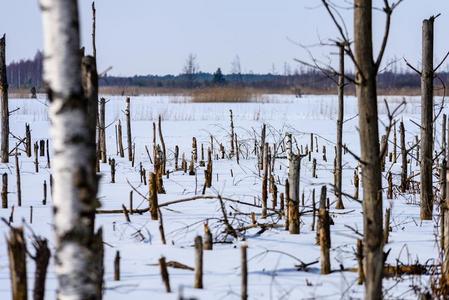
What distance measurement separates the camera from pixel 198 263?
4316 millimetres

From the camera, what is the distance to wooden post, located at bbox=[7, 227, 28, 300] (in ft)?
10.6

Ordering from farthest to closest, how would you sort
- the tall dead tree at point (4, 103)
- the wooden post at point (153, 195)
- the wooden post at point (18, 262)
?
the tall dead tree at point (4, 103), the wooden post at point (153, 195), the wooden post at point (18, 262)

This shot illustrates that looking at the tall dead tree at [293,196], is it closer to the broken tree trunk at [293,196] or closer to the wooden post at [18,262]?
the broken tree trunk at [293,196]

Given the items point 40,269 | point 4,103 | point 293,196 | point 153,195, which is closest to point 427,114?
point 293,196

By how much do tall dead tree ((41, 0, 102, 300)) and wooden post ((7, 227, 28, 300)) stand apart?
0.65m

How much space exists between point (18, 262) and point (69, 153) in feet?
3.12

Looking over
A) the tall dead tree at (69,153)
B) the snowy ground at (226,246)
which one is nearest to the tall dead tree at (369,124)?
the snowy ground at (226,246)

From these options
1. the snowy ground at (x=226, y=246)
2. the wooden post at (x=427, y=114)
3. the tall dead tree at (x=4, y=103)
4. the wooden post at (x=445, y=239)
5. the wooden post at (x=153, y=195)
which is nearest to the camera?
the wooden post at (x=445, y=239)

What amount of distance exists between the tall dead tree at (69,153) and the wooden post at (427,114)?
16.3 feet

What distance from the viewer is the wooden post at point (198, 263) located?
13.9ft

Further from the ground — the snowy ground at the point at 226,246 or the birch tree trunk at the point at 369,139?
the birch tree trunk at the point at 369,139

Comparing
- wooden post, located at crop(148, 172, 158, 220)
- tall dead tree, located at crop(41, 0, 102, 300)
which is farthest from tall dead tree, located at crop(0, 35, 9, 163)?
tall dead tree, located at crop(41, 0, 102, 300)

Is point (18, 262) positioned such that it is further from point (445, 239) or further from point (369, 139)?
point (445, 239)

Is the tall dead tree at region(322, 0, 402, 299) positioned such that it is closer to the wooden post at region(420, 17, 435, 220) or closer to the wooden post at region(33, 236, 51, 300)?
the wooden post at region(33, 236, 51, 300)
